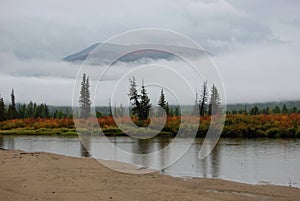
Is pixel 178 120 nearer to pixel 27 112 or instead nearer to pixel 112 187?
pixel 112 187

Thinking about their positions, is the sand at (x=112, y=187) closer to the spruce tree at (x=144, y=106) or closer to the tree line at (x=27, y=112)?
the spruce tree at (x=144, y=106)

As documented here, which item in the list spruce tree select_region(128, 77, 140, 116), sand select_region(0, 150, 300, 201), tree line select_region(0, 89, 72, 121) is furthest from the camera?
tree line select_region(0, 89, 72, 121)

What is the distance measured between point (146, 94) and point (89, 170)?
36.5 m

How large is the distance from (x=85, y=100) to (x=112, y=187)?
48.5 m

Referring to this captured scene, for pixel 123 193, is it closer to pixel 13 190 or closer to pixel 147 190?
pixel 147 190

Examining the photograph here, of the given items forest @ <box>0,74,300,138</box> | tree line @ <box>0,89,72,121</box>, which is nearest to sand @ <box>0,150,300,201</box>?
forest @ <box>0,74,300,138</box>

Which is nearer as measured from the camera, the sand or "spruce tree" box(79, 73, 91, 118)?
the sand

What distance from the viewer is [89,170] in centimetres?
1652

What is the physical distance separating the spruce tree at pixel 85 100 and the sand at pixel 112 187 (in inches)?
1562

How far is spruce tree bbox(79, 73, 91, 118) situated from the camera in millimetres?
56531

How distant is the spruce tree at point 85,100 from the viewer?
185 feet

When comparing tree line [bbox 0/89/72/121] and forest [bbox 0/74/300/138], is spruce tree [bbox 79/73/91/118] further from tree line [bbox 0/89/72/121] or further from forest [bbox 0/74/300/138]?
tree line [bbox 0/89/72/121]

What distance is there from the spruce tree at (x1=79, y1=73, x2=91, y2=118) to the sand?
39.7 meters

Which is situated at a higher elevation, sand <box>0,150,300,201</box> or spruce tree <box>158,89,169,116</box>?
spruce tree <box>158,89,169,116</box>
